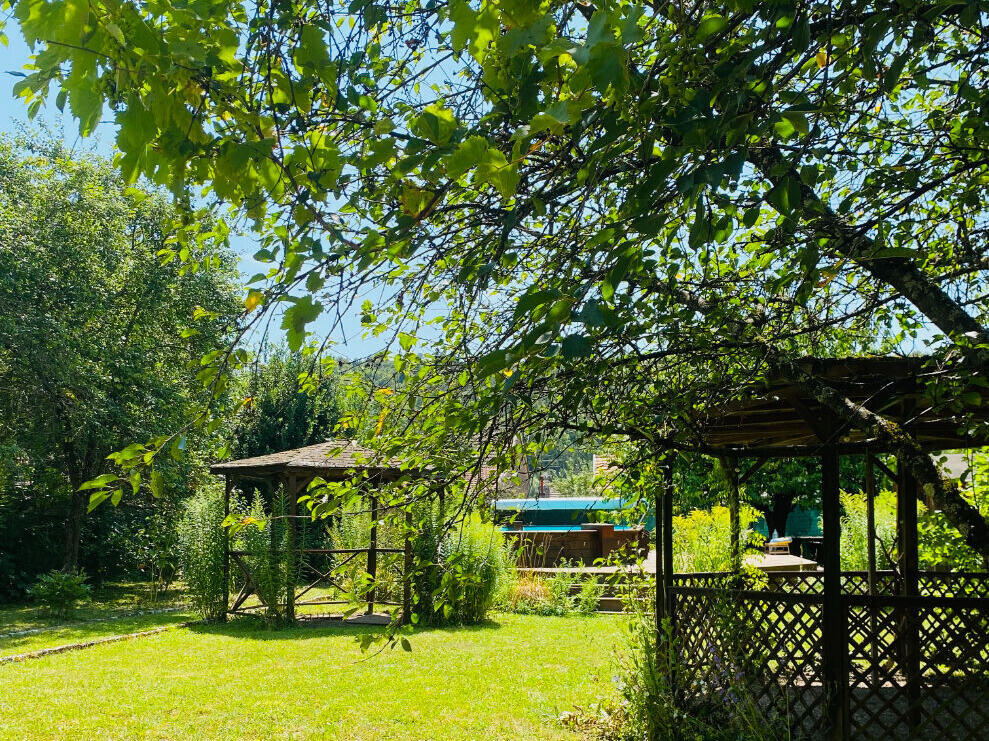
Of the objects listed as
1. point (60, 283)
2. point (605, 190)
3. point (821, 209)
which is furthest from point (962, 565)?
point (60, 283)

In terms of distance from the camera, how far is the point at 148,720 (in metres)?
7.05

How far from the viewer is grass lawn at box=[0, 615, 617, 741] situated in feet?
22.3

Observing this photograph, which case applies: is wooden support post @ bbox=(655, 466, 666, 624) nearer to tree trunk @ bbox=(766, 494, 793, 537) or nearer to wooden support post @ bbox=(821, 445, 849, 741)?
wooden support post @ bbox=(821, 445, 849, 741)

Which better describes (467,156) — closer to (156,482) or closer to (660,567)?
(156,482)

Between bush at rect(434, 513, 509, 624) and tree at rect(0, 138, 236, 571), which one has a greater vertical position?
tree at rect(0, 138, 236, 571)

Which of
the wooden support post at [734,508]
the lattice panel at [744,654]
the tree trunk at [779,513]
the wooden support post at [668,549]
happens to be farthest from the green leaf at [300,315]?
the tree trunk at [779,513]

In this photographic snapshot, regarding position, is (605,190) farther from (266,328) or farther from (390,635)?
(390,635)

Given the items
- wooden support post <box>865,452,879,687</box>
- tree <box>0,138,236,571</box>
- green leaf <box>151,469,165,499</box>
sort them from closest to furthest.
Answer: green leaf <box>151,469,165,499</box> < wooden support post <box>865,452,879,687</box> < tree <box>0,138,236,571</box>

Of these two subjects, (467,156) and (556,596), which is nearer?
(467,156)

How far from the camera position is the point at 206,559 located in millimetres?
12969

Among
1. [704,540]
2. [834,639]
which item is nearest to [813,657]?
[834,639]

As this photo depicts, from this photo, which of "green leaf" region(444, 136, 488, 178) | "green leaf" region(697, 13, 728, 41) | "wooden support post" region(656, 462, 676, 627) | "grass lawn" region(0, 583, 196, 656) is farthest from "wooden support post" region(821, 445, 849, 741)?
"grass lawn" region(0, 583, 196, 656)

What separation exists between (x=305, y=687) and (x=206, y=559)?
17.6 feet

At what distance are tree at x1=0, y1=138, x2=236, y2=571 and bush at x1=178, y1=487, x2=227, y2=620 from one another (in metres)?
3.46
